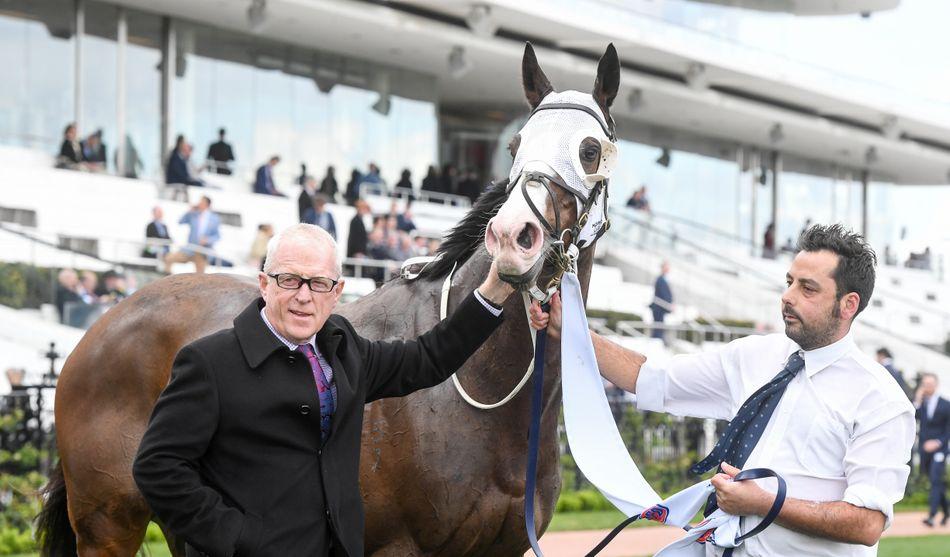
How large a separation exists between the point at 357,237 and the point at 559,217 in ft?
40.6

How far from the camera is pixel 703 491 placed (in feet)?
10.6

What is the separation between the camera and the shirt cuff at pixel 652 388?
3.54m

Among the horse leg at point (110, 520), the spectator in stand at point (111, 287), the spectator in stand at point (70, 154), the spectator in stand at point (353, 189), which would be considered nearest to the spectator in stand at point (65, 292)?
the spectator in stand at point (111, 287)

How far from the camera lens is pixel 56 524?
16.5 ft

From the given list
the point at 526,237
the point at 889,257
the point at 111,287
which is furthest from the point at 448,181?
the point at 526,237

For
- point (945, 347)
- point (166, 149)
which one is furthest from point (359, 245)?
point (945, 347)

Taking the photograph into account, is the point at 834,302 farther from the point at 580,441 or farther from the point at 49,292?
the point at 49,292

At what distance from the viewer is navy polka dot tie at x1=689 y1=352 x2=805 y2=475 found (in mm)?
3131

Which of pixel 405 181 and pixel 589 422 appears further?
pixel 405 181

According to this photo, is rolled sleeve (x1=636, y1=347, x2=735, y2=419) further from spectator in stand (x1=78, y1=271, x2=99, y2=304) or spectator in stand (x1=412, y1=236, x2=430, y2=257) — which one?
spectator in stand (x1=412, y1=236, x2=430, y2=257)

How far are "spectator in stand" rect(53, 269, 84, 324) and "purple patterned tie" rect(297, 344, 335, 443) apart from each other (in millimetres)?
9274

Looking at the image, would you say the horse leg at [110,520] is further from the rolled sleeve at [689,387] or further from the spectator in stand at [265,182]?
the spectator in stand at [265,182]

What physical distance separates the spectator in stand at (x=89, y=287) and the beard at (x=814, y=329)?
944 cm

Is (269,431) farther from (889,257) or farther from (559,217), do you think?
(889,257)
